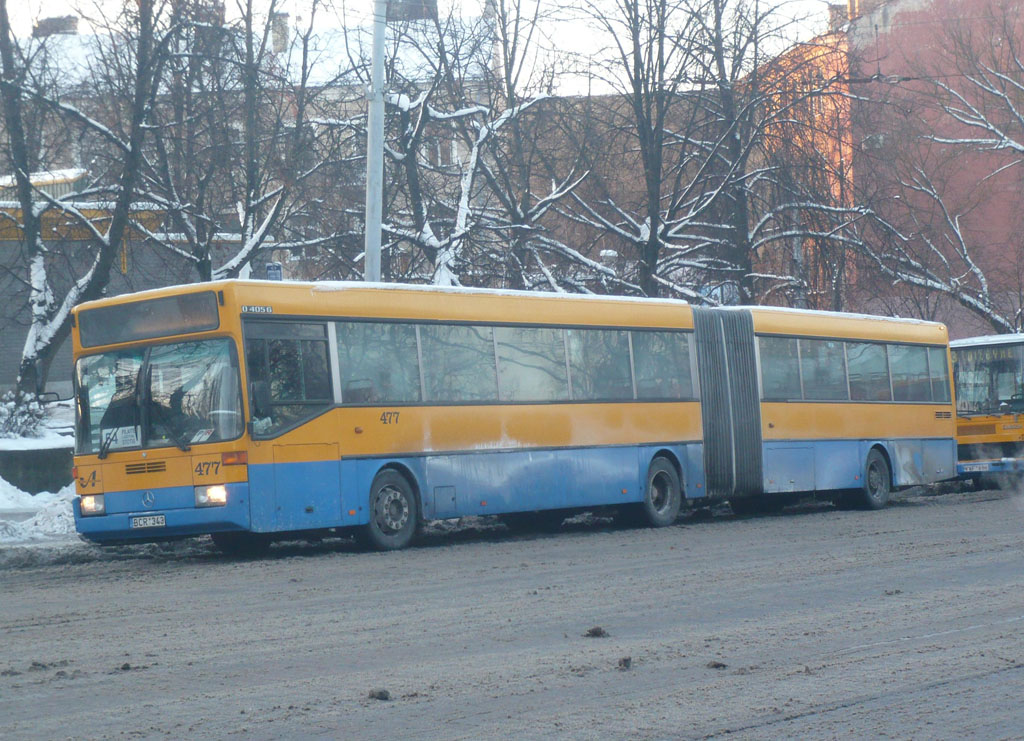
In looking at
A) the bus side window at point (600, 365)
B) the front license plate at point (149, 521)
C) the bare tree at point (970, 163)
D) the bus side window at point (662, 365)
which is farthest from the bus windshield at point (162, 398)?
the bare tree at point (970, 163)

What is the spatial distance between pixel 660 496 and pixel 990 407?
11426 mm

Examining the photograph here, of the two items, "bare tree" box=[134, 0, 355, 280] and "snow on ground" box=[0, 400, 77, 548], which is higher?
"bare tree" box=[134, 0, 355, 280]

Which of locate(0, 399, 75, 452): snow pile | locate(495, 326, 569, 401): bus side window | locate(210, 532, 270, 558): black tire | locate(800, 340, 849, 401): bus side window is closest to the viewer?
locate(210, 532, 270, 558): black tire

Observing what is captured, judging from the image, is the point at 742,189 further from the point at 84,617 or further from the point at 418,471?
the point at 84,617

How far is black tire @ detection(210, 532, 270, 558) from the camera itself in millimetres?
15492

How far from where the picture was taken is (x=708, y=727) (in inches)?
251

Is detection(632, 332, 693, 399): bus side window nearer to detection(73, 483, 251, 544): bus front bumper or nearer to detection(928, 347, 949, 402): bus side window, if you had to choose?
detection(73, 483, 251, 544): bus front bumper

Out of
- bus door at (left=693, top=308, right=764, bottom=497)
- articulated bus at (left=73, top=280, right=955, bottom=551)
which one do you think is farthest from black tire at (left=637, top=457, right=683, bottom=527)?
bus door at (left=693, top=308, right=764, bottom=497)

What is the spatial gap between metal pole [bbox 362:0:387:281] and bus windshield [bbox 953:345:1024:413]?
46.6 feet

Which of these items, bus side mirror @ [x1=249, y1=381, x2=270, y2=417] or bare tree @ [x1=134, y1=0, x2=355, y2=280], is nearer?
bus side mirror @ [x1=249, y1=381, x2=270, y2=417]

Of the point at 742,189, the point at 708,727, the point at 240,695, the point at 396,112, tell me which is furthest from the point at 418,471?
the point at 742,189

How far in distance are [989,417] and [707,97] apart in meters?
8.50

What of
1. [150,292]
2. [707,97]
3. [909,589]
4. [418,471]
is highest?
[707,97]

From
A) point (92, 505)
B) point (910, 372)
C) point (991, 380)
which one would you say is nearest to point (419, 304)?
point (92, 505)
